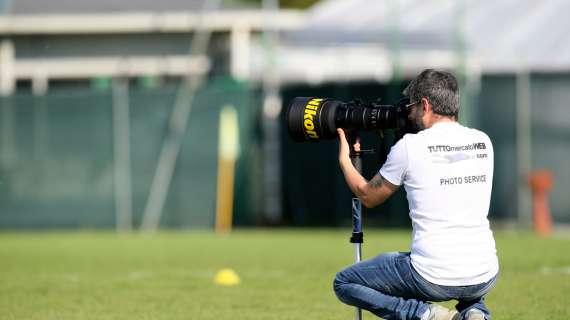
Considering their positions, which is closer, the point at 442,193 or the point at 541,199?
the point at 442,193

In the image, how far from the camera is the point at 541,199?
703 inches

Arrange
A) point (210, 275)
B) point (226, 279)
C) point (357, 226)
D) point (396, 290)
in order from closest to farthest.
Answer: point (396, 290)
point (357, 226)
point (226, 279)
point (210, 275)

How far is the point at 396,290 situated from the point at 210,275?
18.3 feet

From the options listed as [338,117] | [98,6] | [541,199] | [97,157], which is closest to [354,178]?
[338,117]

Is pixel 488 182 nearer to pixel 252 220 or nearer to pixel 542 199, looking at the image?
pixel 542 199

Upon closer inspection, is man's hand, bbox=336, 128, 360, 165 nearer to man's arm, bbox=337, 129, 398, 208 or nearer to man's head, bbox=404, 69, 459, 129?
man's arm, bbox=337, 129, 398, 208

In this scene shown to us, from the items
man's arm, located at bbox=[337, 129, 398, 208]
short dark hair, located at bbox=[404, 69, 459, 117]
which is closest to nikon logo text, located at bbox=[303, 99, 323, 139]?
man's arm, located at bbox=[337, 129, 398, 208]

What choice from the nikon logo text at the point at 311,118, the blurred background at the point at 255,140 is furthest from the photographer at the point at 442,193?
the blurred background at the point at 255,140

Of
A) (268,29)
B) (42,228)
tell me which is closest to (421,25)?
(268,29)

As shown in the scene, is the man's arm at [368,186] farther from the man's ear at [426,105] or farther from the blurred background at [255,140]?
the blurred background at [255,140]

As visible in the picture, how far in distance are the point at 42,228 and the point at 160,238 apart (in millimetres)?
2955

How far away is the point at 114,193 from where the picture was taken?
20062 millimetres

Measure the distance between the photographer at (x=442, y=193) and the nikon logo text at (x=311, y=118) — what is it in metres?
0.56

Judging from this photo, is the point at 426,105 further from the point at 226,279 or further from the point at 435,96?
the point at 226,279
